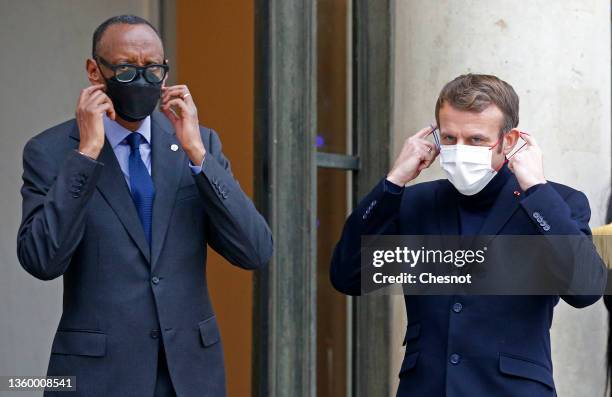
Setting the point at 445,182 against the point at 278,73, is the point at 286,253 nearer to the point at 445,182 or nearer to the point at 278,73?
the point at 278,73

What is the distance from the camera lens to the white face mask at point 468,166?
12.2 ft

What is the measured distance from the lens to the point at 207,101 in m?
6.63

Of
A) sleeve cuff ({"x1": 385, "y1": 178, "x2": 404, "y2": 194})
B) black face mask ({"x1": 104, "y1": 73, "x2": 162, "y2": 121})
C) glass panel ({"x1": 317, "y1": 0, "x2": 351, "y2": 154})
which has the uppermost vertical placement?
glass panel ({"x1": 317, "y1": 0, "x2": 351, "y2": 154})

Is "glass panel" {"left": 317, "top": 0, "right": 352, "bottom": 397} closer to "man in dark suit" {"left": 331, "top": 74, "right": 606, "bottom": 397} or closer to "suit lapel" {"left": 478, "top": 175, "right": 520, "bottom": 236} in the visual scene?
"man in dark suit" {"left": 331, "top": 74, "right": 606, "bottom": 397}

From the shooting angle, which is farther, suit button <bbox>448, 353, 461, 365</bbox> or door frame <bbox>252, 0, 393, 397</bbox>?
door frame <bbox>252, 0, 393, 397</bbox>

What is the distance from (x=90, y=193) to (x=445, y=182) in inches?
47.6

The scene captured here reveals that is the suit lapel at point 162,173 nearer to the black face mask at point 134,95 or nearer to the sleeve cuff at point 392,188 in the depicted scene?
the black face mask at point 134,95

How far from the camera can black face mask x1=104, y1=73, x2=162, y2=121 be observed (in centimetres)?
365

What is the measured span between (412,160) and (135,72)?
3.06 feet

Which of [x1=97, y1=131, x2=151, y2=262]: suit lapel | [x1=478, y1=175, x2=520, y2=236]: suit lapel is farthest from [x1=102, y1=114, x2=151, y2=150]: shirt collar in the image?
[x1=478, y1=175, x2=520, y2=236]: suit lapel

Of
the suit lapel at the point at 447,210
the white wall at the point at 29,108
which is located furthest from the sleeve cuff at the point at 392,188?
the white wall at the point at 29,108

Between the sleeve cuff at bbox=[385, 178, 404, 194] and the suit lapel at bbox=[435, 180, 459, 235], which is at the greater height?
the sleeve cuff at bbox=[385, 178, 404, 194]

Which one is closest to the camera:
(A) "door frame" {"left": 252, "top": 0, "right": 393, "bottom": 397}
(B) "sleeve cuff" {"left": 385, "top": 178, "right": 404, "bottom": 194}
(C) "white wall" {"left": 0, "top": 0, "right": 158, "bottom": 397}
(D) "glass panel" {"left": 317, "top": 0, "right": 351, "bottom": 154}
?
(B) "sleeve cuff" {"left": 385, "top": 178, "right": 404, "bottom": 194}

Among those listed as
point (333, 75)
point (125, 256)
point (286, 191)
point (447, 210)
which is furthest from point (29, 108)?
point (447, 210)
